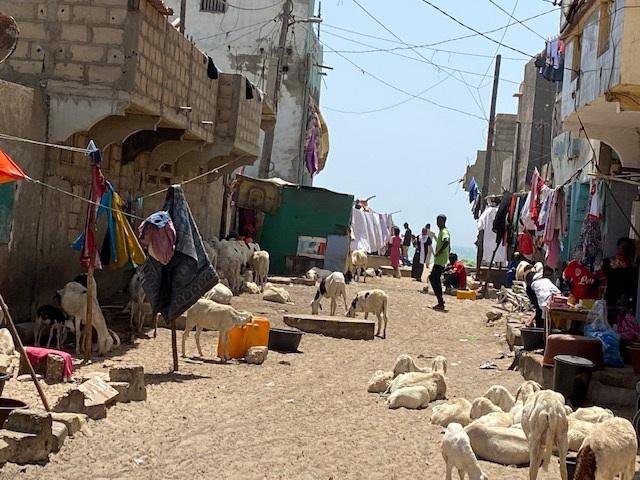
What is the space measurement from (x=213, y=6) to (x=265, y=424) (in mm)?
Result: 31423

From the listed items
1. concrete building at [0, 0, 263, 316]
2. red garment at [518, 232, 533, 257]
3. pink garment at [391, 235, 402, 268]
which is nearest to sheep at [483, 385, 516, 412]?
concrete building at [0, 0, 263, 316]

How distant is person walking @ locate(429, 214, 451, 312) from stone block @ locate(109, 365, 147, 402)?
478 inches

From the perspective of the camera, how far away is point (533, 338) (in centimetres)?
1320

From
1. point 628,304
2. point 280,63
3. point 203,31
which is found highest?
point 203,31

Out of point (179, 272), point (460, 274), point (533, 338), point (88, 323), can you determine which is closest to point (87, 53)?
point (179, 272)

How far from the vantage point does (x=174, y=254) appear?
11.6m

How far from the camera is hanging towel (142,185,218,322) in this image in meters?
11.6

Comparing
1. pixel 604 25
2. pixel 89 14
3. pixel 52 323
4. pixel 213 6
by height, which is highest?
pixel 213 6

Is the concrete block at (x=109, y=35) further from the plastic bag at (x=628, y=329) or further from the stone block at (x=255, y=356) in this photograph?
the plastic bag at (x=628, y=329)

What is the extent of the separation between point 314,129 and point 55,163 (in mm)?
26867

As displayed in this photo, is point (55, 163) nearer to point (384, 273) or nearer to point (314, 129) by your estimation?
point (384, 273)

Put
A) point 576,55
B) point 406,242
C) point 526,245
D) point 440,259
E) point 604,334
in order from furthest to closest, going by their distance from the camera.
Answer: point 406,242
point 526,245
point 440,259
point 576,55
point 604,334

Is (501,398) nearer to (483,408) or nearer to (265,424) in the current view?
(483,408)

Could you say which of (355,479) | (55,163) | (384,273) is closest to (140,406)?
(355,479)
